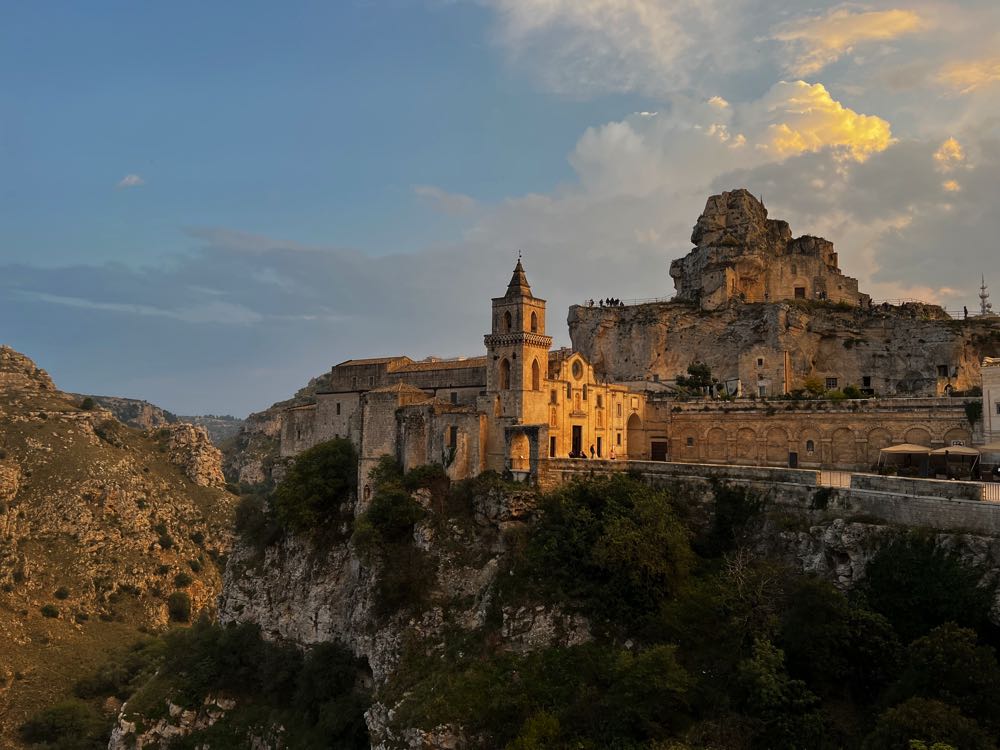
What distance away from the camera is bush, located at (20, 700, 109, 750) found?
51406mm

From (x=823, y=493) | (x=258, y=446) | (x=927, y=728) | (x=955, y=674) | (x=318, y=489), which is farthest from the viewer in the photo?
(x=258, y=446)

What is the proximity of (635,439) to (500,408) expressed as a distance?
12.8 m

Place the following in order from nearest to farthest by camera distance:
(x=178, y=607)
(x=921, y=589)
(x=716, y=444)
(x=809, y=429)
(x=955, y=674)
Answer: (x=955, y=674) → (x=921, y=589) → (x=809, y=429) → (x=716, y=444) → (x=178, y=607)

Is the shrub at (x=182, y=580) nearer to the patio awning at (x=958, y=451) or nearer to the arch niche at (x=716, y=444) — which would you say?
the arch niche at (x=716, y=444)

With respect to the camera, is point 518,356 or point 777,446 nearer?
point 518,356

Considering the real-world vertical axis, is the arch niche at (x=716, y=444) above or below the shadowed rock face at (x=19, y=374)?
below

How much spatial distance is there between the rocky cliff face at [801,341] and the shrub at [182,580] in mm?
46655

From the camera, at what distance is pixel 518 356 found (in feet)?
126

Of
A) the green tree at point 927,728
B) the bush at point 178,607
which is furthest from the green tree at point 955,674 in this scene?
the bush at point 178,607

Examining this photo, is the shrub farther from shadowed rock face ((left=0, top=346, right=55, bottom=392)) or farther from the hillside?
shadowed rock face ((left=0, top=346, right=55, bottom=392))

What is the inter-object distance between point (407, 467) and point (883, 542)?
2286 cm

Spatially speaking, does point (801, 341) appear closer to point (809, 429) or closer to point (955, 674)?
point (809, 429)

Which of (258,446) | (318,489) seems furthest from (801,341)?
(258,446)

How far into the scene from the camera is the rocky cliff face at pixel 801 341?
50.5m
